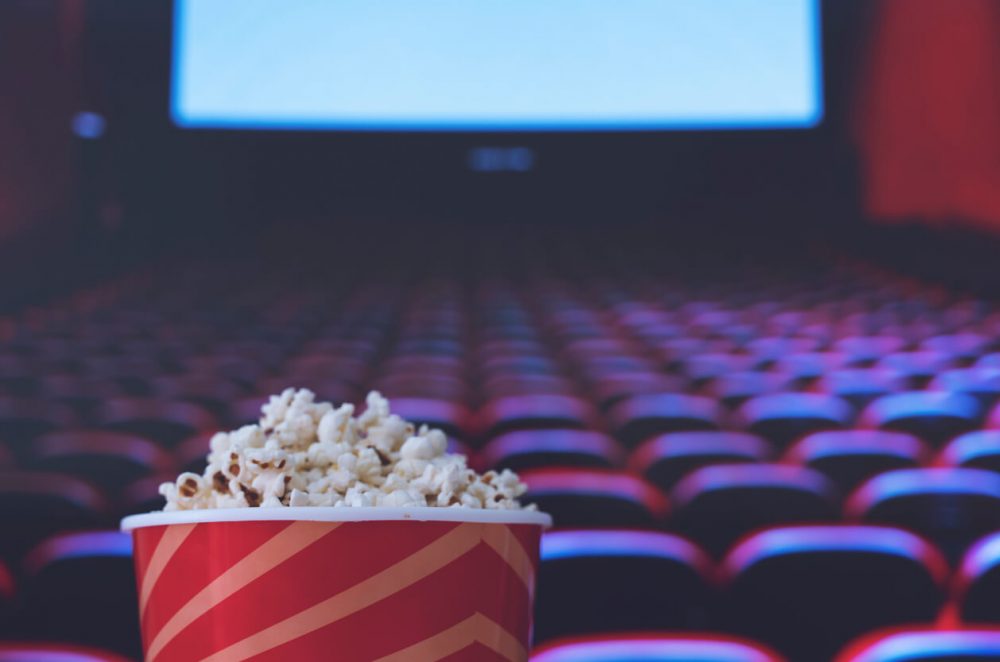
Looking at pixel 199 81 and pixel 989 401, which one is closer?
pixel 989 401

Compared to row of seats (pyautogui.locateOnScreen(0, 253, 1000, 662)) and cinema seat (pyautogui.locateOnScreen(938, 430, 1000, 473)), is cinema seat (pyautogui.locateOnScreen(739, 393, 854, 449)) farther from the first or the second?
cinema seat (pyautogui.locateOnScreen(938, 430, 1000, 473))

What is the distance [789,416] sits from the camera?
204 centimetres

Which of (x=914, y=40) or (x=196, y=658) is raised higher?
(x=914, y=40)

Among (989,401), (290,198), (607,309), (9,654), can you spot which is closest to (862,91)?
(607,309)

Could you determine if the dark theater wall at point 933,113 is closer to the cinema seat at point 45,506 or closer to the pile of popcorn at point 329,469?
the cinema seat at point 45,506

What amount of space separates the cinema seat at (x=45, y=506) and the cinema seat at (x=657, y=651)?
0.86 m

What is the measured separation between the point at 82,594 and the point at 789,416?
4.20 ft

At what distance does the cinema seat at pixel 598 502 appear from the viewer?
143 cm

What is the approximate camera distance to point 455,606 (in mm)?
586

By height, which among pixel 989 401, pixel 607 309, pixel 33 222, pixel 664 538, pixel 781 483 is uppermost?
pixel 33 222

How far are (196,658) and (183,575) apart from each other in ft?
0.14

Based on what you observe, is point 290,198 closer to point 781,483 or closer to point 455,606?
point 781,483

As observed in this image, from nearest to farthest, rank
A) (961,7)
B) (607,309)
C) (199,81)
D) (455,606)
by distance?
(455,606) → (607,309) → (961,7) → (199,81)

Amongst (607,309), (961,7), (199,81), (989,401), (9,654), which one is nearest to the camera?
(9,654)
